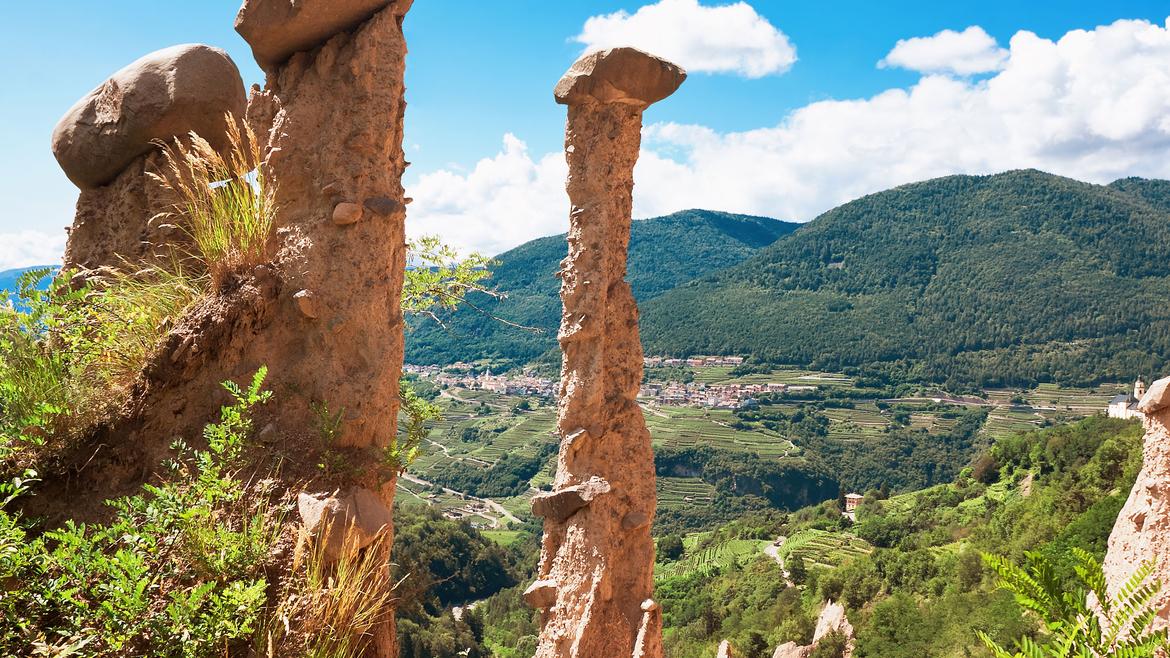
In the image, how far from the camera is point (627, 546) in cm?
741

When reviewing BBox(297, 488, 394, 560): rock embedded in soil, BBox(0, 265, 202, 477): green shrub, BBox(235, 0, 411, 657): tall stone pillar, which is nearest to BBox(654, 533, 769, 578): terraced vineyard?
BBox(235, 0, 411, 657): tall stone pillar

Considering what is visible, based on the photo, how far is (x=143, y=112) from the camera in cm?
526

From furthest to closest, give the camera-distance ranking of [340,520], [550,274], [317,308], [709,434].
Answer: [550,274]
[709,434]
[317,308]
[340,520]

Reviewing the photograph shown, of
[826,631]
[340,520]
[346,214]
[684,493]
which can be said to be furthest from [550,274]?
[340,520]

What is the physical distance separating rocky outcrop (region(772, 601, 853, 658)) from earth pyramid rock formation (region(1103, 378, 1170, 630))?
2326 centimetres

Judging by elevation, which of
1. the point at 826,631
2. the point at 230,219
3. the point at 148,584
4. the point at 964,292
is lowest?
the point at 826,631

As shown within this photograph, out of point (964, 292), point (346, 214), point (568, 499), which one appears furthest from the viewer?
point (964, 292)

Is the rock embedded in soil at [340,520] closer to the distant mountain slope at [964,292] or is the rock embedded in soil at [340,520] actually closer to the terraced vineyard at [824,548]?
the terraced vineyard at [824,548]

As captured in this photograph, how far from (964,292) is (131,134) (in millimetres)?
100567

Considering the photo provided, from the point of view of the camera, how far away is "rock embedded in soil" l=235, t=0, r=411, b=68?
14.9 feet

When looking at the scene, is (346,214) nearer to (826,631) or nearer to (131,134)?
(131,134)

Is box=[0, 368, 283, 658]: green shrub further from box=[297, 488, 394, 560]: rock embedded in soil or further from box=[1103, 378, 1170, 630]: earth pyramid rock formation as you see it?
box=[1103, 378, 1170, 630]: earth pyramid rock formation

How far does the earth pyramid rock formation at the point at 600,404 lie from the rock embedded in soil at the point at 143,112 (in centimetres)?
347

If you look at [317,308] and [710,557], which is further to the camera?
[710,557]
